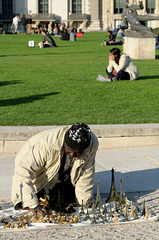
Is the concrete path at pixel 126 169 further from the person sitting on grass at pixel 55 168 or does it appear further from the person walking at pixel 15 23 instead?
the person walking at pixel 15 23

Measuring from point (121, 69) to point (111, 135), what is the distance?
20.1ft

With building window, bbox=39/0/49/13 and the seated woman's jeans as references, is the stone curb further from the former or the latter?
building window, bbox=39/0/49/13

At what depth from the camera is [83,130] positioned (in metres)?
4.96

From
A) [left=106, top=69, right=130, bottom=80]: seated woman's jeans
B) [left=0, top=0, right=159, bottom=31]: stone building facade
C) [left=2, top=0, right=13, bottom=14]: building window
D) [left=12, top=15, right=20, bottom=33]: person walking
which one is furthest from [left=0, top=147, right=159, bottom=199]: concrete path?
[left=2, top=0, right=13, bottom=14]: building window

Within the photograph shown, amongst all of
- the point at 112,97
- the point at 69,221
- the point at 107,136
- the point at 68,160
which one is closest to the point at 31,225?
the point at 69,221

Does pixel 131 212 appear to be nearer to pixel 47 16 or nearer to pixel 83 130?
pixel 83 130

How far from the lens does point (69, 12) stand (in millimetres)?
74062

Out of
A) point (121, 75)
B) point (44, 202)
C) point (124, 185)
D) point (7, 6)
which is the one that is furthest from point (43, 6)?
point (44, 202)

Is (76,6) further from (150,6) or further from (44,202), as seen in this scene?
(44,202)

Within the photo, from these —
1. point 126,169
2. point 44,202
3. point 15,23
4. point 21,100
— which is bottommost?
point 126,169

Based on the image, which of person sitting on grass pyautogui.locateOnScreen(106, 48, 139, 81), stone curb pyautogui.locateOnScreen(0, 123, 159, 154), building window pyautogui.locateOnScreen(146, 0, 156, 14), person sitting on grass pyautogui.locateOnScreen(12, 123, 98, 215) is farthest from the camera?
building window pyautogui.locateOnScreen(146, 0, 156, 14)

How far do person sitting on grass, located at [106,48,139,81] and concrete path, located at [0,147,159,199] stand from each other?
581 cm

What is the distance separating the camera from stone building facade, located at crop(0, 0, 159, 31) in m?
72.8

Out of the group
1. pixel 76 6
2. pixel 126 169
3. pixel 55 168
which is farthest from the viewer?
pixel 76 6
